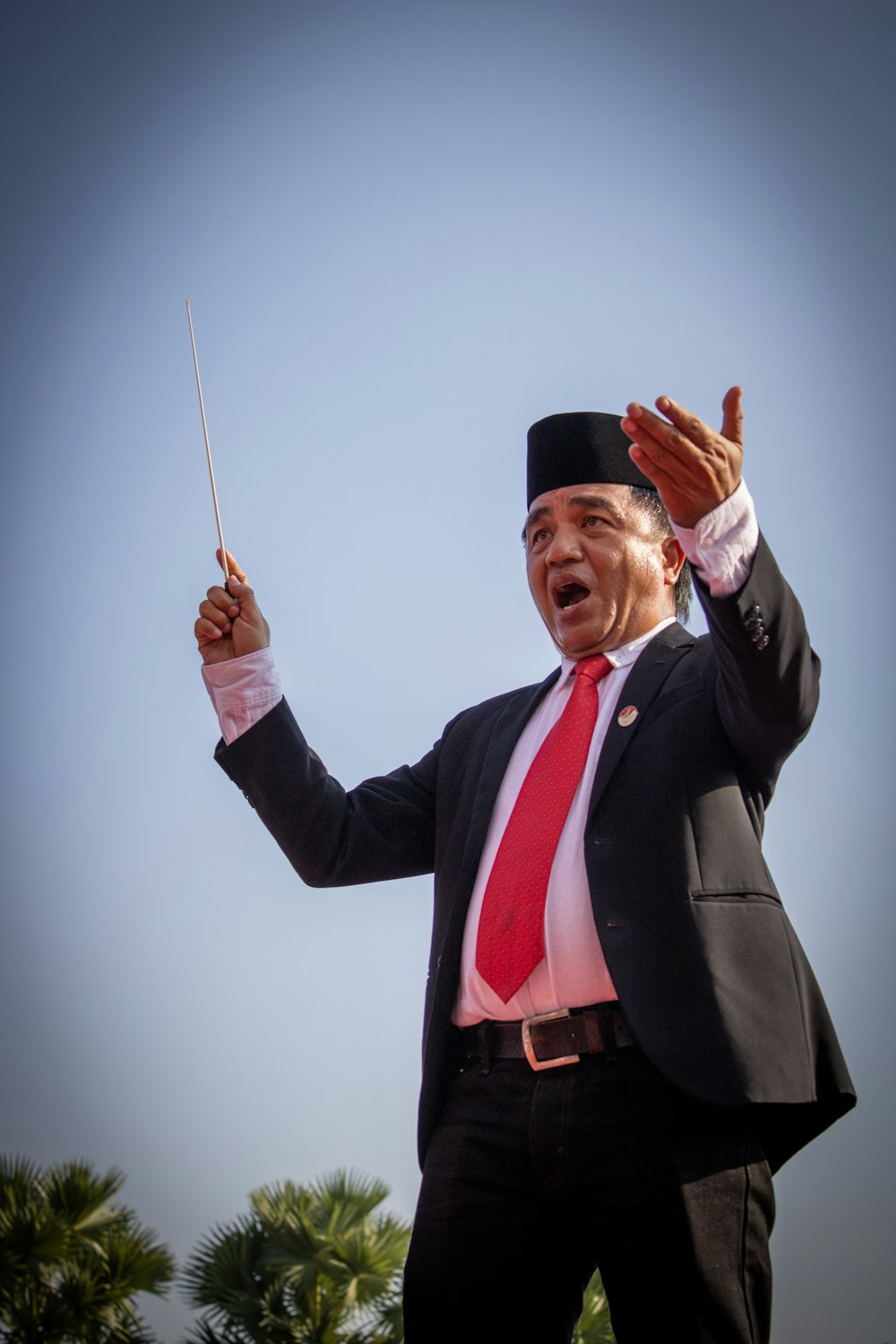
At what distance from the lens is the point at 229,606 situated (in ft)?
9.20

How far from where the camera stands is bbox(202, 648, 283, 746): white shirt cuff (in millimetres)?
2734

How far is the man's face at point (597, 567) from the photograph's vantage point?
9.50 feet

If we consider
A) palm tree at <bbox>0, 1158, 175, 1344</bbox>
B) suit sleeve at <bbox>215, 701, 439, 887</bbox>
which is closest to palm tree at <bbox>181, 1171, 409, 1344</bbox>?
palm tree at <bbox>0, 1158, 175, 1344</bbox>

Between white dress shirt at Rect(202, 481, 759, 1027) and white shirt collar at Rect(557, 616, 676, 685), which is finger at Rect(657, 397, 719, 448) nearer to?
white dress shirt at Rect(202, 481, 759, 1027)

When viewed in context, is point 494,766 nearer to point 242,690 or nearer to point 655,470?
point 242,690

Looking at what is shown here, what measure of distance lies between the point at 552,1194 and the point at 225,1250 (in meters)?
8.89

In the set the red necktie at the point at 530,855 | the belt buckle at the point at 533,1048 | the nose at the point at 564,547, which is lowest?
the belt buckle at the point at 533,1048

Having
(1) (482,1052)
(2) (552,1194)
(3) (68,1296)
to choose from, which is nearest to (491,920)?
(1) (482,1052)

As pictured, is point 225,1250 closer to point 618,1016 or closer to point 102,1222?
point 102,1222

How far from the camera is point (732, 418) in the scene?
2.21 meters

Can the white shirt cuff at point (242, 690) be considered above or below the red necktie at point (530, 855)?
above

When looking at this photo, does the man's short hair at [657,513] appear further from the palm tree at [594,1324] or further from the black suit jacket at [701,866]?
the palm tree at [594,1324]

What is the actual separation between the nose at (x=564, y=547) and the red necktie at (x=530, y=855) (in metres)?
0.33

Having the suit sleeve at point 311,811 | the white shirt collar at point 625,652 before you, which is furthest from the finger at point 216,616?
the white shirt collar at point 625,652
